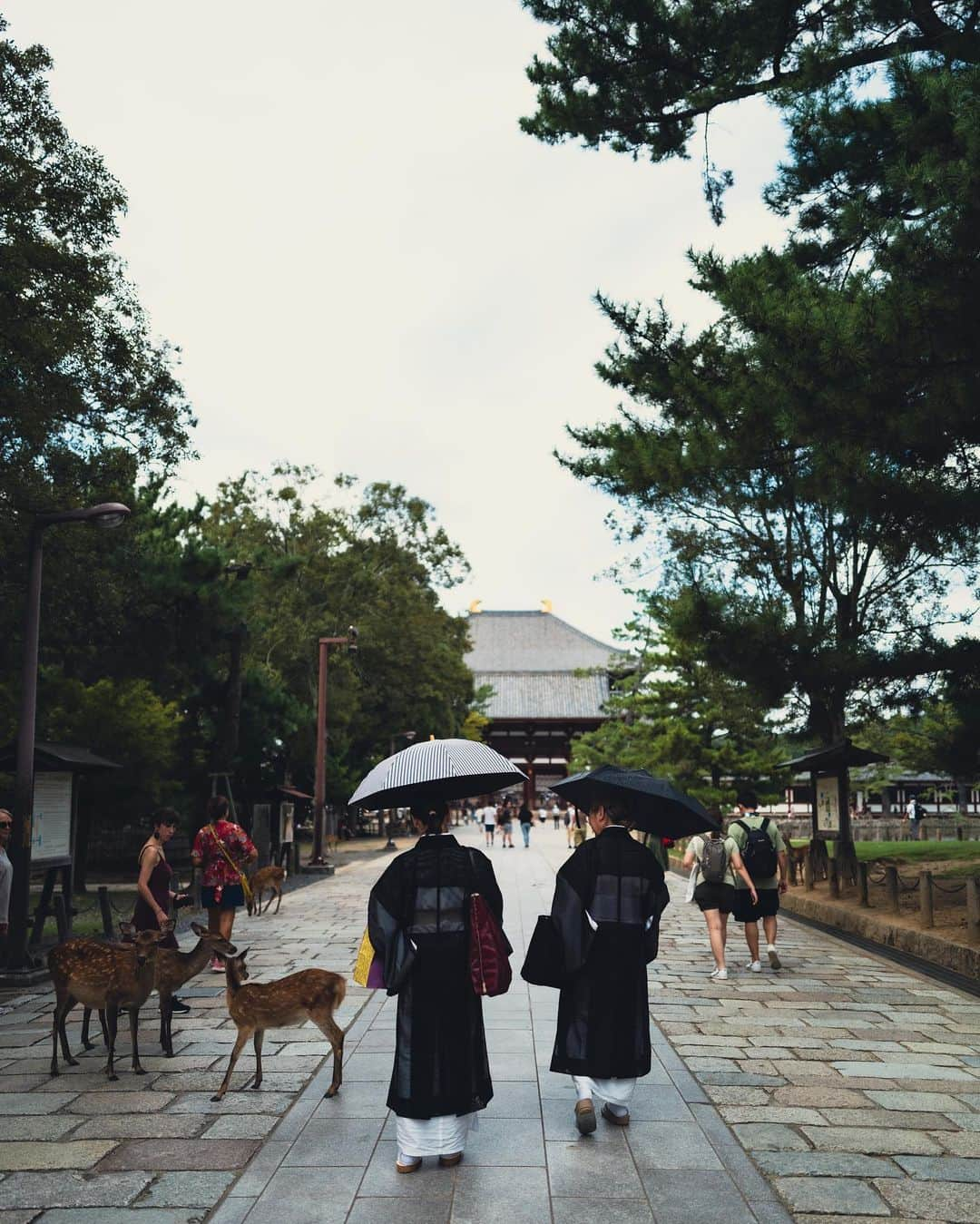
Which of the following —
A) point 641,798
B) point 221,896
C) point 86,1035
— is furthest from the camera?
point 221,896

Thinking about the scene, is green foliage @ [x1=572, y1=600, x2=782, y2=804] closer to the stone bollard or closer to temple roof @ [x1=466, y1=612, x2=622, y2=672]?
the stone bollard

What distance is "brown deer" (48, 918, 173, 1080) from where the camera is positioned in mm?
6301

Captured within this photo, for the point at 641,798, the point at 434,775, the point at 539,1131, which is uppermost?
the point at 434,775

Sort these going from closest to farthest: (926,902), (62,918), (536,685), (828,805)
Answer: (62,918), (926,902), (828,805), (536,685)

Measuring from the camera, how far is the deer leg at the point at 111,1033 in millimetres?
6145

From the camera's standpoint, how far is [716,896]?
9.69m

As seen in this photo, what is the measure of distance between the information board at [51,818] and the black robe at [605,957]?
23.7 feet

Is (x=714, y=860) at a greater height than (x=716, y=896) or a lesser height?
greater

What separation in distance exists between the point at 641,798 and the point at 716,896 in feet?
14.2

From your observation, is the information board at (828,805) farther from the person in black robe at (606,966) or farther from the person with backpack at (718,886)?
the person in black robe at (606,966)

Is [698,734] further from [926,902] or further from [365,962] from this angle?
[365,962]

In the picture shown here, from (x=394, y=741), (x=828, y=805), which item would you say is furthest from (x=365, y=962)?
(x=394, y=741)

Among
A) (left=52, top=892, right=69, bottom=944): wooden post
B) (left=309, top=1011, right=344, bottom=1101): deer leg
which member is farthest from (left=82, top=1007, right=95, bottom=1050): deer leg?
(left=52, top=892, right=69, bottom=944): wooden post

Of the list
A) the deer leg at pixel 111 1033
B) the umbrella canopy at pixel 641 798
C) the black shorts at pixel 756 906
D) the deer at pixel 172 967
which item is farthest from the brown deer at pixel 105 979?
the black shorts at pixel 756 906
